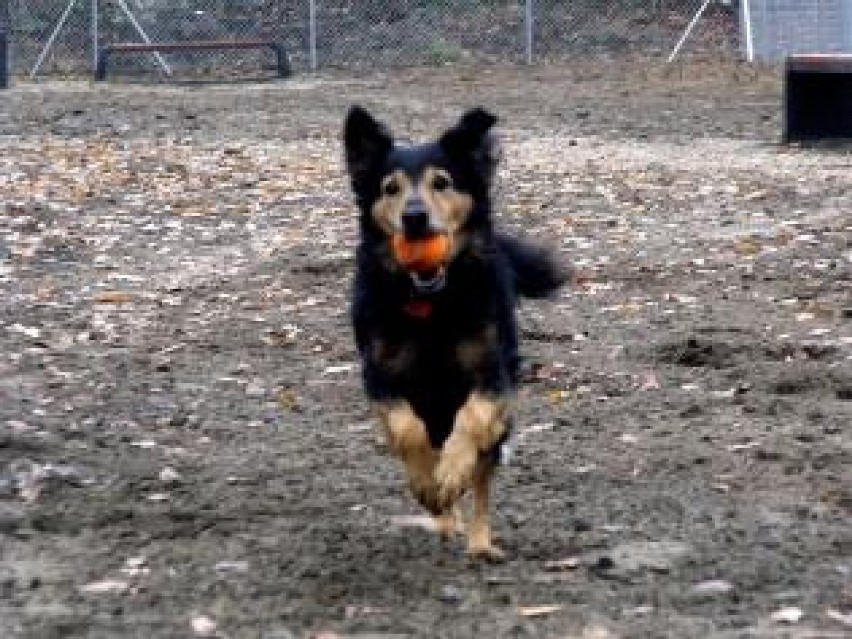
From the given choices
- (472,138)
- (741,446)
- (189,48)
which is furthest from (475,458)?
(189,48)

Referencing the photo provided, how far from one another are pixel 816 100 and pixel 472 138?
13307 mm

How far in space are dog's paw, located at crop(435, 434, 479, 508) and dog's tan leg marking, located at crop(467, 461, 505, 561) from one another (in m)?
0.17

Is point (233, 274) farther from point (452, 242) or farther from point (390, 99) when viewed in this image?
point (390, 99)

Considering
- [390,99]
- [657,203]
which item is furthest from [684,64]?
[657,203]

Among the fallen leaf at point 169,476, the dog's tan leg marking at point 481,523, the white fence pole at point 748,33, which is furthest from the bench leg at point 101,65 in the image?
the dog's tan leg marking at point 481,523

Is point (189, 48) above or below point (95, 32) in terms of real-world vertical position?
below

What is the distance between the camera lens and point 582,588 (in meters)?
6.29

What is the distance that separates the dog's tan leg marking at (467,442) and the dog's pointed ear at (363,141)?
79cm

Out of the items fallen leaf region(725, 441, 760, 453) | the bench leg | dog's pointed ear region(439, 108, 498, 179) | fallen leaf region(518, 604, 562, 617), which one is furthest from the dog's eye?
the bench leg

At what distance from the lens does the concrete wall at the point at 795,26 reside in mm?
31594

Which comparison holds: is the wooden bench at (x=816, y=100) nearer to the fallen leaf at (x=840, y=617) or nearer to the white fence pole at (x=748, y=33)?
the white fence pole at (x=748, y=33)

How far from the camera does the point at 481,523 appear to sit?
684cm

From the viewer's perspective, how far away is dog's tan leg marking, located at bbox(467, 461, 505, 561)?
22.2 feet

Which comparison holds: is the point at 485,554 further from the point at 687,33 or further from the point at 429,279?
the point at 687,33
